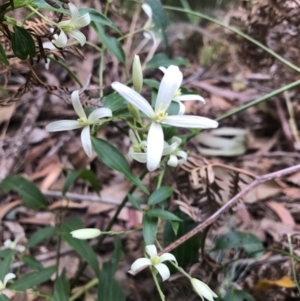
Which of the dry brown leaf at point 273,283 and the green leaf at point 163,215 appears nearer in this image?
the green leaf at point 163,215

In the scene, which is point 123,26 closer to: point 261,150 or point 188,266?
point 261,150

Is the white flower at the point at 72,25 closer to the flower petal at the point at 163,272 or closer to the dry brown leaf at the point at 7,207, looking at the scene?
the flower petal at the point at 163,272

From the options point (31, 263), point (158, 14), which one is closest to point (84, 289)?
point (31, 263)

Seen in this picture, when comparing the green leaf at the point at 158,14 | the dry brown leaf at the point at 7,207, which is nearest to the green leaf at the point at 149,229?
the green leaf at the point at 158,14

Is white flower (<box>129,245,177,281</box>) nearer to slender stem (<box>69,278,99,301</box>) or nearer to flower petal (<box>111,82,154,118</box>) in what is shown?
flower petal (<box>111,82,154,118</box>)

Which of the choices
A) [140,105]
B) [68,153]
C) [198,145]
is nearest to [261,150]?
[198,145]

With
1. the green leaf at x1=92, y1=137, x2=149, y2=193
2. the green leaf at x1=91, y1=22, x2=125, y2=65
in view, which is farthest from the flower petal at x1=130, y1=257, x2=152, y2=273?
the green leaf at x1=91, y1=22, x2=125, y2=65

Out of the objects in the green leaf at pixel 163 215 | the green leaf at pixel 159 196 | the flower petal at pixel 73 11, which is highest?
the flower petal at pixel 73 11
